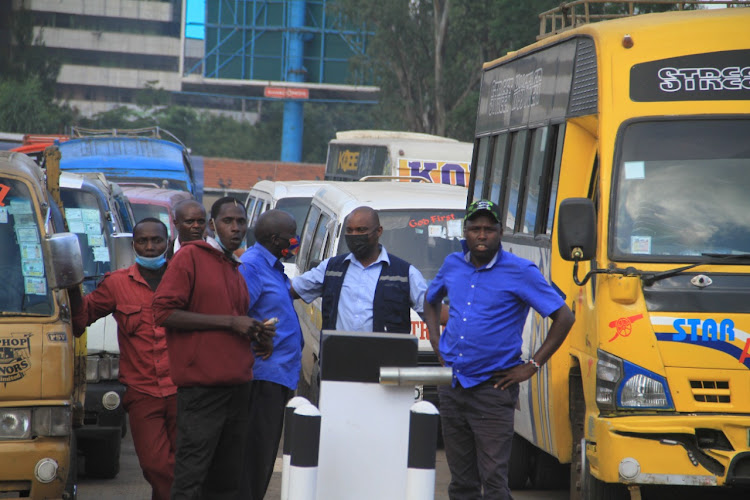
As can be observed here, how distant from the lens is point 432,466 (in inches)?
190

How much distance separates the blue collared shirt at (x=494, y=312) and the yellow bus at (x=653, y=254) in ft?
1.64

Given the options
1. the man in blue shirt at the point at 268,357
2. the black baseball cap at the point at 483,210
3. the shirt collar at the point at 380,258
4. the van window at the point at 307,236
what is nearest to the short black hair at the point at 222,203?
the man in blue shirt at the point at 268,357

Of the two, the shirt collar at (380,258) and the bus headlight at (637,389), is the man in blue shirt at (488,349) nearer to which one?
the bus headlight at (637,389)

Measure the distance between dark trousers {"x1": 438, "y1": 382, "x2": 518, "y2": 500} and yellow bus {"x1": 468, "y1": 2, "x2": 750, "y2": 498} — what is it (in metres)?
0.68

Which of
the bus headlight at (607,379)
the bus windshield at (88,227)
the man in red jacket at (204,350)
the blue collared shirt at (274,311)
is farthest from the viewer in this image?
the bus windshield at (88,227)

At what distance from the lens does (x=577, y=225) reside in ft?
20.4

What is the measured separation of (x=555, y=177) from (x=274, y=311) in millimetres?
2133

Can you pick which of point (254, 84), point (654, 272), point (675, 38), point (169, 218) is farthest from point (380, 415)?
point (254, 84)

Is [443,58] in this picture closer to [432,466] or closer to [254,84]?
[254,84]

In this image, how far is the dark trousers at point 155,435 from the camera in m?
6.45

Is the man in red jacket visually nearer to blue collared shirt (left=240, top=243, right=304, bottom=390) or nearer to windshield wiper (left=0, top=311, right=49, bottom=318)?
blue collared shirt (left=240, top=243, right=304, bottom=390)

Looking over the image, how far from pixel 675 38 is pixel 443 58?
32.8 metres

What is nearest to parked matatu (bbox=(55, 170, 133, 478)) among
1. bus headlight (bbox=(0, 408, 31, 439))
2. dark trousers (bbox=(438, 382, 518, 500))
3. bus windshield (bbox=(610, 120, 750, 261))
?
bus headlight (bbox=(0, 408, 31, 439))

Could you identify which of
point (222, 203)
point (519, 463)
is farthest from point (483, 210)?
point (519, 463)
